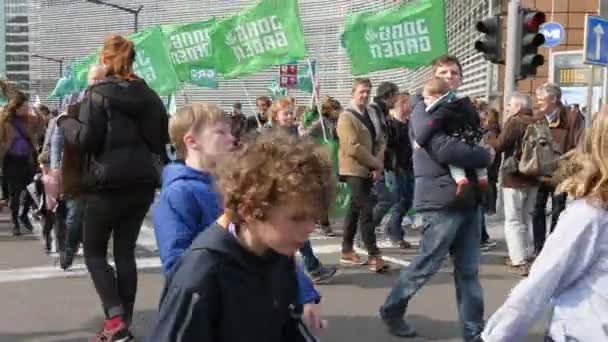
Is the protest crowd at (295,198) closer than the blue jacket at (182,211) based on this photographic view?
Yes

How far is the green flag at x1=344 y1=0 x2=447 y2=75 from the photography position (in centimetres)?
987

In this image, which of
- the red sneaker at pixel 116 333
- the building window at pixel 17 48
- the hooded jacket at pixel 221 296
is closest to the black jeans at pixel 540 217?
the red sneaker at pixel 116 333

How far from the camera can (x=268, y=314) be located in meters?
2.11

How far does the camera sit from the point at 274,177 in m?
1.97

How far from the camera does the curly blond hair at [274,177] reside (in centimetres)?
197

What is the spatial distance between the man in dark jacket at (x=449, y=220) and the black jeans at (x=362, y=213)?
2.17 metres

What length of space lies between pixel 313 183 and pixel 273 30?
913cm

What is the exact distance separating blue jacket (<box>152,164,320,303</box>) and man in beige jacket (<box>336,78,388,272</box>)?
4338 mm

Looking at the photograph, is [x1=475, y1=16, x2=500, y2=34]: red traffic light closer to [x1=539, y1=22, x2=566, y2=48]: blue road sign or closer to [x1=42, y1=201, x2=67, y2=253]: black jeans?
[x1=42, y1=201, x2=67, y2=253]: black jeans

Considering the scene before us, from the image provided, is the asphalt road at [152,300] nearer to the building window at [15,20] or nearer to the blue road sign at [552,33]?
the blue road sign at [552,33]

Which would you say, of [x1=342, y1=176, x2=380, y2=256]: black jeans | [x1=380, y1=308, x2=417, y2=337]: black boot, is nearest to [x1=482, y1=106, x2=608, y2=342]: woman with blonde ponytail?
[x1=380, y1=308, x2=417, y2=337]: black boot

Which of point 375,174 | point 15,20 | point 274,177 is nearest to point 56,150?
point 375,174

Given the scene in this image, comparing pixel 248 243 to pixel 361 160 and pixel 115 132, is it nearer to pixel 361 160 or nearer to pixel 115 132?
pixel 115 132

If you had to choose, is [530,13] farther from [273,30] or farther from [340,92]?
[340,92]
